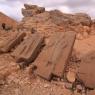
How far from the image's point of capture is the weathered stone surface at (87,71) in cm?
570

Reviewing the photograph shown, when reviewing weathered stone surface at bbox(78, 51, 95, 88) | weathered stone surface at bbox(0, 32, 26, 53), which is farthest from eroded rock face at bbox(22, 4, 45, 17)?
weathered stone surface at bbox(78, 51, 95, 88)

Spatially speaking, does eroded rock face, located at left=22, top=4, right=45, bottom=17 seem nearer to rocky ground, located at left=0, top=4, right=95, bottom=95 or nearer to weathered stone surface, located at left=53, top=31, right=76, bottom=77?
rocky ground, located at left=0, top=4, right=95, bottom=95

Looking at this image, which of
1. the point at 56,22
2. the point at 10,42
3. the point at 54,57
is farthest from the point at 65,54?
the point at 56,22

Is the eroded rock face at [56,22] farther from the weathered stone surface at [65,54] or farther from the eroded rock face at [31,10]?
the weathered stone surface at [65,54]

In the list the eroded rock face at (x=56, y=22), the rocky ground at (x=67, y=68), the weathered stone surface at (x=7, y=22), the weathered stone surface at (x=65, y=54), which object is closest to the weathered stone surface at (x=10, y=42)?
the rocky ground at (x=67, y=68)

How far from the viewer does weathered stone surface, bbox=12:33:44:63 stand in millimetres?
6703

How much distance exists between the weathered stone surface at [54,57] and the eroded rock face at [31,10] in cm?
249

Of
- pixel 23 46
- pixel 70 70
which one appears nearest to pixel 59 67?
pixel 70 70

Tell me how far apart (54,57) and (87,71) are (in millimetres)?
893

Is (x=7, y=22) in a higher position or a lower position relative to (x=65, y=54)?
higher

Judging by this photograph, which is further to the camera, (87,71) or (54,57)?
(54,57)

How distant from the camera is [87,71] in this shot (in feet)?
19.4

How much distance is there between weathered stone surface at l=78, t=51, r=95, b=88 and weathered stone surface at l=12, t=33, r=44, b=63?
3.80 feet

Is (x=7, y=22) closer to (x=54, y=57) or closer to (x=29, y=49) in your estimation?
(x=29, y=49)
